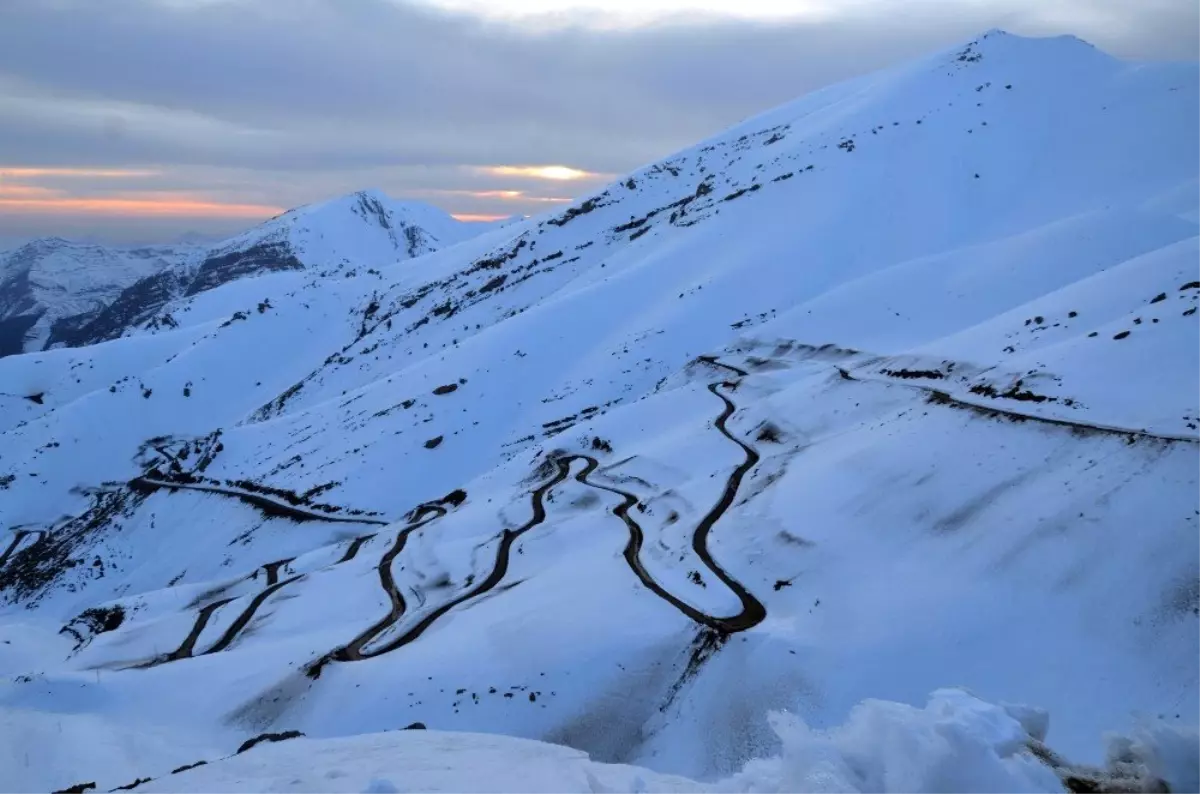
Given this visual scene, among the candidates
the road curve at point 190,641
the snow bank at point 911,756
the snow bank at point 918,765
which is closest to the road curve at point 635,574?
the road curve at point 190,641

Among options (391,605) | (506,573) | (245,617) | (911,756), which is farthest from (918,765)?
(245,617)

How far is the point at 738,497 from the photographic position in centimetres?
2373

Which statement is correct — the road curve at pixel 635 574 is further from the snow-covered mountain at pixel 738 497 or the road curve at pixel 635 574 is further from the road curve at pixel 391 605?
the snow-covered mountain at pixel 738 497

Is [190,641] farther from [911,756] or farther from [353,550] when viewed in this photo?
[911,756]

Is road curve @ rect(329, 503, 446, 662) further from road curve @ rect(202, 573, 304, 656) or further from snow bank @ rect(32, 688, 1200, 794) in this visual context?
snow bank @ rect(32, 688, 1200, 794)

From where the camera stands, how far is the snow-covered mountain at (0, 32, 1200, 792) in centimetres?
1427

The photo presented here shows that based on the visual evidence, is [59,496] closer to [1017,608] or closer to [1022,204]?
[1017,608]

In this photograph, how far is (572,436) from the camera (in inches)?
1465

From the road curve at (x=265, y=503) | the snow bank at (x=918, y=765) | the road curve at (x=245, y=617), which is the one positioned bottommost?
the road curve at (x=265, y=503)

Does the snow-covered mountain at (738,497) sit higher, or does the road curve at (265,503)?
the snow-covered mountain at (738,497)

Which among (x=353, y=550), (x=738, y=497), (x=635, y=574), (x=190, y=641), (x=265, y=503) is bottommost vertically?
(x=265, y=503)

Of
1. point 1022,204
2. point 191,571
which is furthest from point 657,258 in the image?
point 191,571

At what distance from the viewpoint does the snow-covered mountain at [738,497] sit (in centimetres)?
1427

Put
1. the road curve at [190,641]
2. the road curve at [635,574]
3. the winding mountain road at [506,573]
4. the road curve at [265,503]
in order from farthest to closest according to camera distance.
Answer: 1. the road curve at [265,503]
2. the road curve at [190,641]
3. the winding mountain road at [506,573]
4. the road curve at [635,574]
